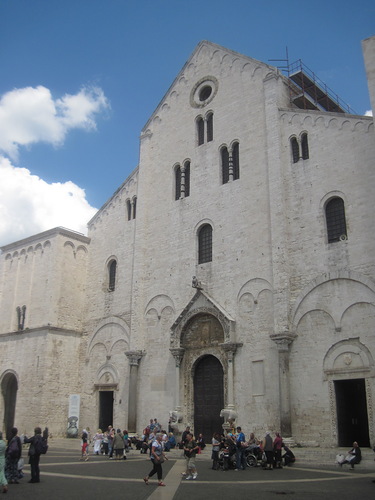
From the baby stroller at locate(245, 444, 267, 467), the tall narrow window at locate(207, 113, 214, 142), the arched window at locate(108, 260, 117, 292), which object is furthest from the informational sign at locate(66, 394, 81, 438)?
the tall narrow window at locate(207, 113, 214, 142)

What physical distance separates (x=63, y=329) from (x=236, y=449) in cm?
1604

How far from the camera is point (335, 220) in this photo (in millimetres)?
21609

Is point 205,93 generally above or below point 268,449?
above

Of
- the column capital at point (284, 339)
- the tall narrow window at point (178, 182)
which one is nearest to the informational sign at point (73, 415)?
the tall narrow window at point (178, 182)

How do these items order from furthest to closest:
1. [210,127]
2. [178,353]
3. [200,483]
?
[210,127], [178,353], [200,483]

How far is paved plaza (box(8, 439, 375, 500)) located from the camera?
37.3ft

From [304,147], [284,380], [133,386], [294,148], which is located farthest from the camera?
[133,386]

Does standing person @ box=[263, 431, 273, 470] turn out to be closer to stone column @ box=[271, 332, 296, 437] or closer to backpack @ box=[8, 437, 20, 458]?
stone column @ box=[271, 332, 296, 437]

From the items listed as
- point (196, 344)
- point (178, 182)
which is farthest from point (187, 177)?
point (196, 344)

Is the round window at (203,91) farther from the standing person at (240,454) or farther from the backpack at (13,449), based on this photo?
the backpack at (13,449)

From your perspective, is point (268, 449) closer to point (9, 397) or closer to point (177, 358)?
point (177, 358)

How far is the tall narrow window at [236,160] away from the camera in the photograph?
26.1 meters

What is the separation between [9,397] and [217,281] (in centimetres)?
1642

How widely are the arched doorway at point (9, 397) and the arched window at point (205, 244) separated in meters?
14.3
